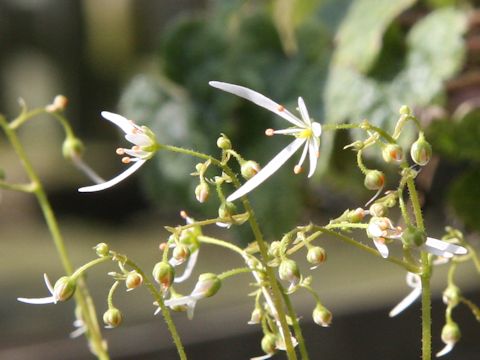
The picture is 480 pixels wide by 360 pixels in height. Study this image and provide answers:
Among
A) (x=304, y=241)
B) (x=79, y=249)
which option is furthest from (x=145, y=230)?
(x=304, y=241)

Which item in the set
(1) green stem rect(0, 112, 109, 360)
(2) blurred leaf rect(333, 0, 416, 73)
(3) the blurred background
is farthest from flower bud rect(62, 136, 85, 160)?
(2) blurred leaf rect(333, 0, 416, 73)

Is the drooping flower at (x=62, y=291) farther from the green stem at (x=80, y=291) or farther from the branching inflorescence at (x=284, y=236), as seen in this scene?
the green stem at (x=80, y=291)

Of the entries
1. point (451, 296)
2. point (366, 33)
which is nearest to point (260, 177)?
point (451, 296)

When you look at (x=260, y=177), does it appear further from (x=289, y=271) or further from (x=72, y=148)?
(x=72, y=148)

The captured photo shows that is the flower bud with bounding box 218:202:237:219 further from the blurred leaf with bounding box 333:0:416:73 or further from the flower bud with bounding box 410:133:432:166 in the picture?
the blurred leaf with bounding box 333:0:416:73

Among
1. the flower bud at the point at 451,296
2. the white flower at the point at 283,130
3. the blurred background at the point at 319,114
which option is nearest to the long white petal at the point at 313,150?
the white flower at the point at 283,130

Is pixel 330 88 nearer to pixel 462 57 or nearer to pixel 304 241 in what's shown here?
pixel 462 57
